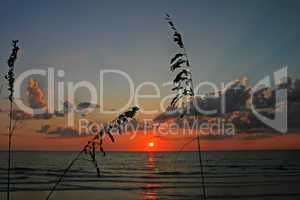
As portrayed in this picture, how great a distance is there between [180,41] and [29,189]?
1016 inches

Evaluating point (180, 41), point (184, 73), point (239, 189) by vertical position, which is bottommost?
point (239, 189)

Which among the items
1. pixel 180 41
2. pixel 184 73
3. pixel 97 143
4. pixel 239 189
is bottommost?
pixel 239 189

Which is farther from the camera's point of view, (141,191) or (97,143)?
(141,191)

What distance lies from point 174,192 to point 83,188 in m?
6.72

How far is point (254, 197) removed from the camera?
22.8m

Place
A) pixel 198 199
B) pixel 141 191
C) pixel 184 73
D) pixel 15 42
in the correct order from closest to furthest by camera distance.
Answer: pixel 184 73, pixel 15 42, pixel 198 199, pixel 141 191

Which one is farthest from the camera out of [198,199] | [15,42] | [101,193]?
[101,193]

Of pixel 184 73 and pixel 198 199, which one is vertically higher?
pixel 184 73

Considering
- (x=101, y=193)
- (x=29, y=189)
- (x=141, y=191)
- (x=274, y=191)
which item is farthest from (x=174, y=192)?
(x=29, y=189)

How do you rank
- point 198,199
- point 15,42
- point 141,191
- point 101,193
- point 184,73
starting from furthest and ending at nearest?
point 141,191
point 101,193
point 198,199
point 15,42
point 184,73

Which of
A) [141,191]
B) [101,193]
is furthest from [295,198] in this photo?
[101,193]

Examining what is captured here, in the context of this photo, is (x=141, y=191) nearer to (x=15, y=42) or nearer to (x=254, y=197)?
(x=254, y=197)

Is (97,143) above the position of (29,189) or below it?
above

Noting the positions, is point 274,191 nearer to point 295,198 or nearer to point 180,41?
point 295,198
